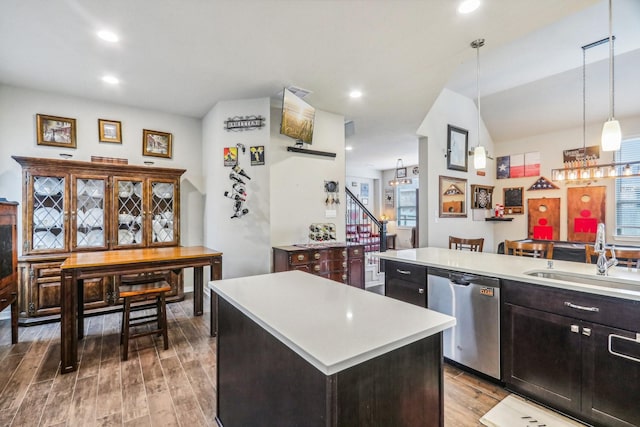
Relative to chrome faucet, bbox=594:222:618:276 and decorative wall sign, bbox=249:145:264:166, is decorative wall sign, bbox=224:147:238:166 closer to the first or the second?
decorative wall sign, bbox=249:145:264:166

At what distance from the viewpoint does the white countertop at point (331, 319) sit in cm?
94

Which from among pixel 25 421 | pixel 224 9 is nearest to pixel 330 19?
pixel 224 9

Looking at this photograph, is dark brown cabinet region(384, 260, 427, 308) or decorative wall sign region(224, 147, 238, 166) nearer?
dark brown cabinet region(384, 260, 427, 308)

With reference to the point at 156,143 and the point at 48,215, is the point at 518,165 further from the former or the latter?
the point at 48,215

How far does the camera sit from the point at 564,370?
6.22 ft

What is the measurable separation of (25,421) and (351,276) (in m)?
3.47

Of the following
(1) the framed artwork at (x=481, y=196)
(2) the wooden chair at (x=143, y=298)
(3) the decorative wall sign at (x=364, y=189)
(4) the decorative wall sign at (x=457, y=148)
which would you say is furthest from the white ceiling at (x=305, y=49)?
(3) the decorative wall sign at (x=364, y=189)

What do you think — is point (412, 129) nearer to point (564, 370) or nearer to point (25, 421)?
point (564, 370)

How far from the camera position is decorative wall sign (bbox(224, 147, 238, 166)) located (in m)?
4.09

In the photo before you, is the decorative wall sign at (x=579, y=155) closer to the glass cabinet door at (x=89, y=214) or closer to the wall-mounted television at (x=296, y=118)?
the wall-mounted television at (x=296, y=118)

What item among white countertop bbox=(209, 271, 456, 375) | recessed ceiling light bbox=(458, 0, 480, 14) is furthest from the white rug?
recessed ceiling light bbox=(458, 0, 480, 14)

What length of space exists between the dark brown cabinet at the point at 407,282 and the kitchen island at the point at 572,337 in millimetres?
391

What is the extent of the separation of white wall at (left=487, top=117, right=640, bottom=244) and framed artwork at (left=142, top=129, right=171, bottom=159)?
22.0 ft

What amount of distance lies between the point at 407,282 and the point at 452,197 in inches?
127
